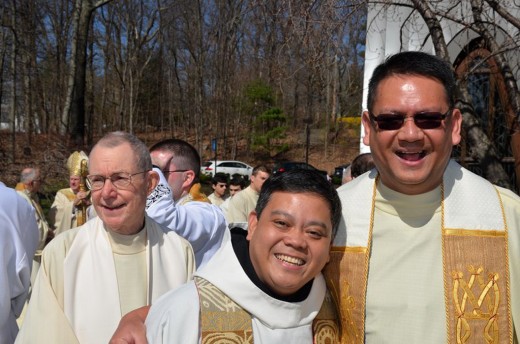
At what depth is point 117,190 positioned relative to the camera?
2.67 m

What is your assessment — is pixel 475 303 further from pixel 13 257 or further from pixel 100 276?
pixel 13 257

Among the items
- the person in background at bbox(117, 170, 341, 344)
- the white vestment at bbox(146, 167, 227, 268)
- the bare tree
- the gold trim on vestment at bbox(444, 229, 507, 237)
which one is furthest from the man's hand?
the bare tree

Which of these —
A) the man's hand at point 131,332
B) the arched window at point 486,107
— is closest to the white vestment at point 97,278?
the man's hand at point 131,332

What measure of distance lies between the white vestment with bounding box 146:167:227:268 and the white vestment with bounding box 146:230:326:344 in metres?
A: 1.41

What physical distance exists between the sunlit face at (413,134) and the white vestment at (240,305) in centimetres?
61

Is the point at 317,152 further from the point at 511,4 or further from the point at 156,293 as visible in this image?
the point at 156,293

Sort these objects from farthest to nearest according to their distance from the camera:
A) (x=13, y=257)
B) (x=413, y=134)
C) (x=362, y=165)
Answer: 1. (x=362, y=165)
2. (x=13, y=257)
3. (x=413, y=134)

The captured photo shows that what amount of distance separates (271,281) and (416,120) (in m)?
0.79

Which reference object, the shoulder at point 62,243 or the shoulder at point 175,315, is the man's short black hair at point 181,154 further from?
the shoulder at point 175,315

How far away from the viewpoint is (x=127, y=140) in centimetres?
273

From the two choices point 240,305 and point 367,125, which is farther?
point 367,125

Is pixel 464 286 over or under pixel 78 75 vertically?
under

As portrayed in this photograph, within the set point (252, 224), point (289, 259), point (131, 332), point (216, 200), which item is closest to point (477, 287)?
point (289, 259)

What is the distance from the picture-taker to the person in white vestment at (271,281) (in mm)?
2004
